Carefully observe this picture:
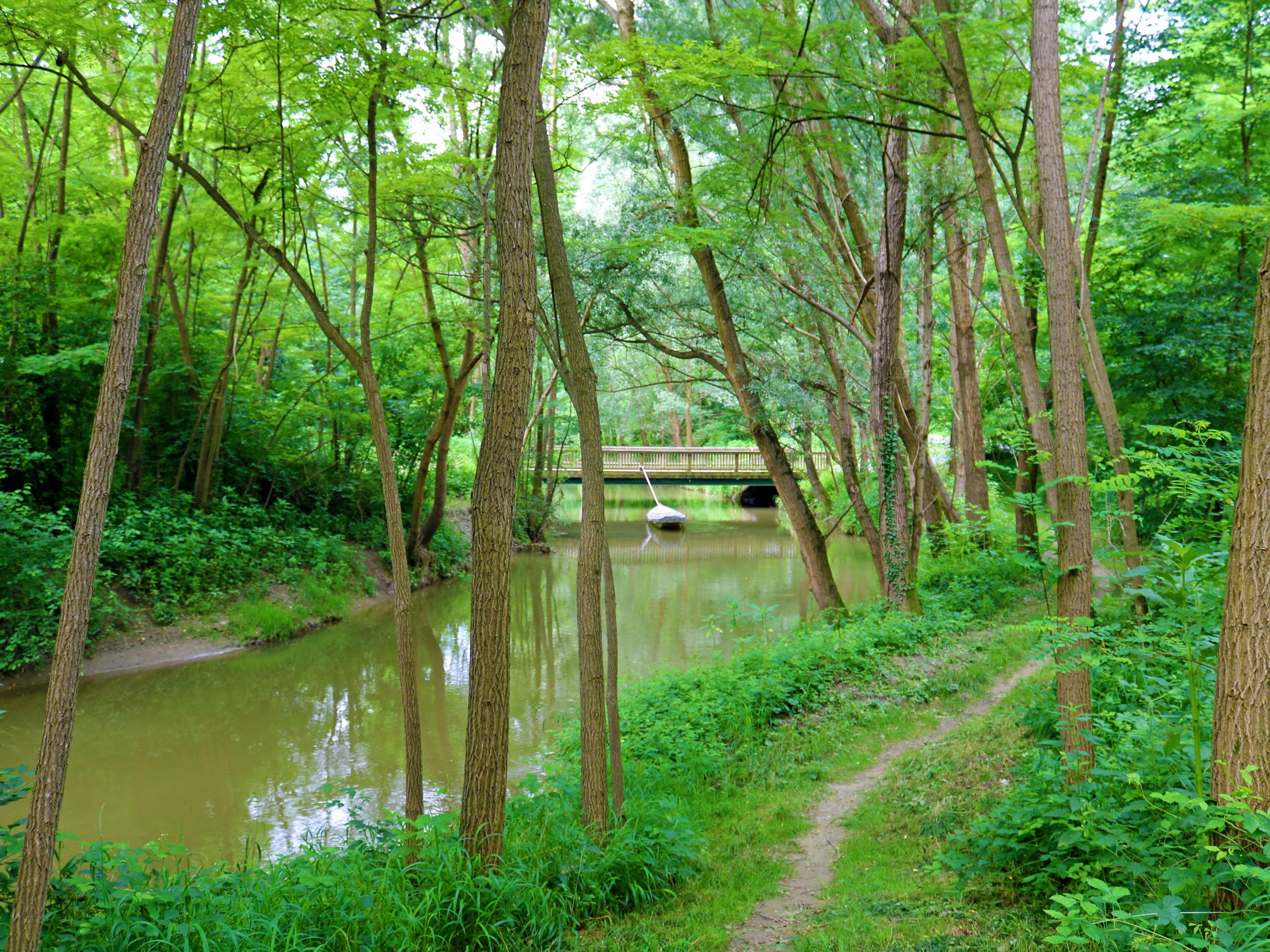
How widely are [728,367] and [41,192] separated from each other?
9601 millimetres

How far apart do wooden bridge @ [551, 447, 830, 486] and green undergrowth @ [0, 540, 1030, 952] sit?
18.7 meters

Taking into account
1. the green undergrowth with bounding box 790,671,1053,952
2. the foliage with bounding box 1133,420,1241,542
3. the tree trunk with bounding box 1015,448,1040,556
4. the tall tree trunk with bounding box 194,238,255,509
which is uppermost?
the tall tree trunk with bounding box 194,238,255,509

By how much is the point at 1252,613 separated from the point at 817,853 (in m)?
2.60

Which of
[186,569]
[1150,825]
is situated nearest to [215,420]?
[186,569]

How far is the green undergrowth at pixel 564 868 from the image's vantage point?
3041 millimetres

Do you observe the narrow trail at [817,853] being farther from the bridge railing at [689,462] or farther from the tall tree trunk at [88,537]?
the bridge railing at [689,462]

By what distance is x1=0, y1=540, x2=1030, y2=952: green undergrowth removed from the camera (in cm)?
304

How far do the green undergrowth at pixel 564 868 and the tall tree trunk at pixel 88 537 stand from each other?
434 millimetres

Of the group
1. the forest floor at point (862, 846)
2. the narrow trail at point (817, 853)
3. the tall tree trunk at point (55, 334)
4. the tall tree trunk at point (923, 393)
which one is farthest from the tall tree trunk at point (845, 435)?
the tall tree trunk at point (55, 334)

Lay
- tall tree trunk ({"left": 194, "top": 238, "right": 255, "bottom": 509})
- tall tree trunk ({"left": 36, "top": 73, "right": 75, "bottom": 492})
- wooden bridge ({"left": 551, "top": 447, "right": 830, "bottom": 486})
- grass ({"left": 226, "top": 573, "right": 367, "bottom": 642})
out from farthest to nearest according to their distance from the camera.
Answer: wooden bridge ({"left": 551, "top": 447, "right": 830, "bottom": 486}) < tall tree trunk ({"left": 194, "top": 238, "right": 255, "bottom": 509}) < grass ({"left": 226, "top": 573, "right": 367, "bottom": 642}) < tall tree trunk ({"left": 36, "top": 73, "right": 75, "bottom": 492})

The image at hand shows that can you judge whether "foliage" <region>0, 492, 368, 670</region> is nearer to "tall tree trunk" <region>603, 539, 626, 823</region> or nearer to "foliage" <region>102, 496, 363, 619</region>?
"foliage" <region>102, 496, 363, 619</region>

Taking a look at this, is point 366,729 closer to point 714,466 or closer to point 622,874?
point 622,874

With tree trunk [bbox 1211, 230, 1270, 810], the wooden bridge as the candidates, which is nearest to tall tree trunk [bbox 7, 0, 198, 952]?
tree trunk [bbox 1211, 230, 1270, 810]

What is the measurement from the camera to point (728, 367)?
9680 millimetres
